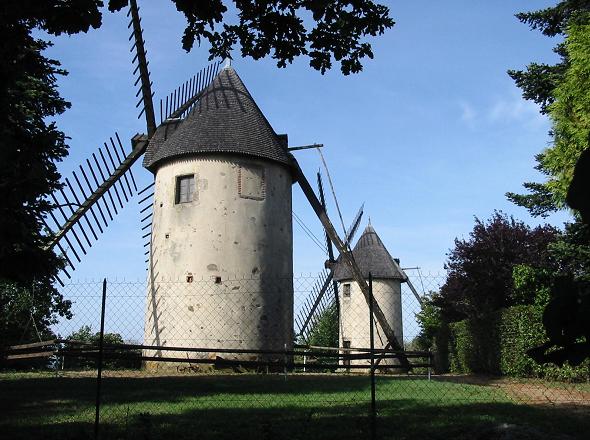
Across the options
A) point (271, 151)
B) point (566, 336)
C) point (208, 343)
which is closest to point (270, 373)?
point (208, 343)

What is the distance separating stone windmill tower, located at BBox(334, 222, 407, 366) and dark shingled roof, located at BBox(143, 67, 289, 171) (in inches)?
527

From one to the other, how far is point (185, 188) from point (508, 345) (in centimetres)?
1062

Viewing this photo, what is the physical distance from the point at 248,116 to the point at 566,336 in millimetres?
16573

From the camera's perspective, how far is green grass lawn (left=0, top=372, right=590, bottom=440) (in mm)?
6035

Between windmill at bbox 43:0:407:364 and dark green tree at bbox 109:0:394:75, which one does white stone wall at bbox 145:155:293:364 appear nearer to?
windmill at bbox 43:0:407:364

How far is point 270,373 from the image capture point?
15.6 m

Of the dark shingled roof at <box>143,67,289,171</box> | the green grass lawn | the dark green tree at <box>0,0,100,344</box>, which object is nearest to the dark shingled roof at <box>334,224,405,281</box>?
the dark shingled roof at <box>143,67,289,171</box>

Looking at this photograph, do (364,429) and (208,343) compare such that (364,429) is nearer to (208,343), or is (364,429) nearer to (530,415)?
(530,415)

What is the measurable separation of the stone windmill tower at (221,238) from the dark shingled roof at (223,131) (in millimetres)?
42

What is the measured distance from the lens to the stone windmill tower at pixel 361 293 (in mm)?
29594

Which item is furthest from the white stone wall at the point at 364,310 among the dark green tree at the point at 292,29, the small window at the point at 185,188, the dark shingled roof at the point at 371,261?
the dark green tree at the point at 292,29

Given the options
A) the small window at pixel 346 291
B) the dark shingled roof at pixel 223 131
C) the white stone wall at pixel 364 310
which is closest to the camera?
the dark shingled roof at pixel 223 131

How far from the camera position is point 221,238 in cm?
1602

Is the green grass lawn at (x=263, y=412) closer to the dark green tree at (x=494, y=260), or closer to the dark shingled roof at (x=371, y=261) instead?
the dark green tree at (x=494, y=260)
